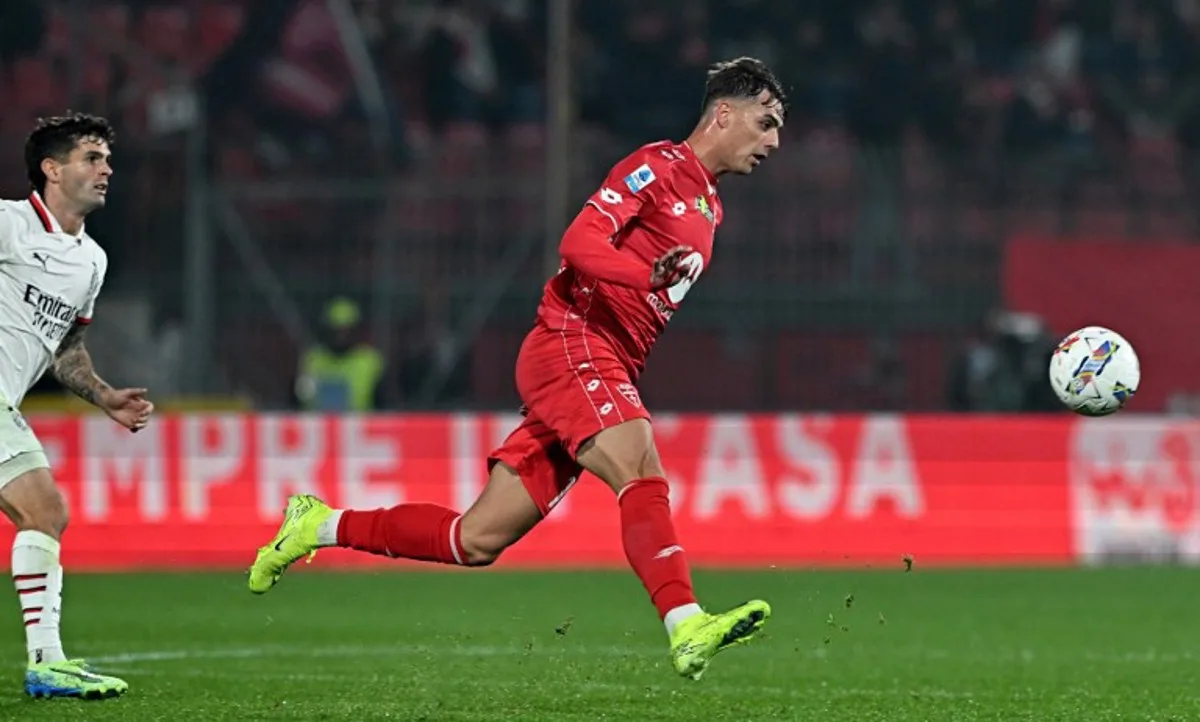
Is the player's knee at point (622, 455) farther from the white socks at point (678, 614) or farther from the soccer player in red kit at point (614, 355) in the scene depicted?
the white socks at point (678, 614)

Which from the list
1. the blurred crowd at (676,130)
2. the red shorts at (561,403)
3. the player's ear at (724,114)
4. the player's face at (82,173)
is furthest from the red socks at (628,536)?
the blurred crowd at (676,130)

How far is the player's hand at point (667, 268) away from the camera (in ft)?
22.4

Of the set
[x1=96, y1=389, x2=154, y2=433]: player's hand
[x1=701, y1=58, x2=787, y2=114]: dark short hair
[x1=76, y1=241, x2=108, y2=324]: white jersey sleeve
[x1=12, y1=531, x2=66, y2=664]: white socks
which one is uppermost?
[x1=701, y1=58, x2=787, y2=114]: dark short hair

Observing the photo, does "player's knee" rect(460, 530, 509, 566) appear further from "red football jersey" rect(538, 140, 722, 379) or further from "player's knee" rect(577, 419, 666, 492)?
"red football jersey" rect(538, 140, 722, 379)

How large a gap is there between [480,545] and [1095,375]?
2439mm

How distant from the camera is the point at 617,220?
7.23m

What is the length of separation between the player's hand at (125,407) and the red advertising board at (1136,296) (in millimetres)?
11749

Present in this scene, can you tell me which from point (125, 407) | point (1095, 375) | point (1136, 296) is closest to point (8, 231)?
point (125, 407)

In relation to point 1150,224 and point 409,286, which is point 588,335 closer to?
point 409,286

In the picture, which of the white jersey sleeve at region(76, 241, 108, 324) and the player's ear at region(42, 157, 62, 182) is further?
the white jersey sleeve at region(76, 241, 108, 324)

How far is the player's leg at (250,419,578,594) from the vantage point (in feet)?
25.2

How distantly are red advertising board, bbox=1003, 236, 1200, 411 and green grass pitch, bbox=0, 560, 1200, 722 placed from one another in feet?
11.6

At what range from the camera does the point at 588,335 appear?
7.52 meters

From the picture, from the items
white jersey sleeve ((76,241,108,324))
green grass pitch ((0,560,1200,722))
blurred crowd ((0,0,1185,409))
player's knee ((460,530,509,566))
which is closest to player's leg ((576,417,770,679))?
player's knee ((460,530,509,566))
